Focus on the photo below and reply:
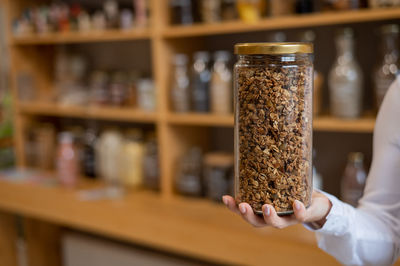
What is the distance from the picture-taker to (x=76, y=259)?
2.51 m

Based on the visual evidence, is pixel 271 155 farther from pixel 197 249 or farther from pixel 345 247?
pixel 197 249

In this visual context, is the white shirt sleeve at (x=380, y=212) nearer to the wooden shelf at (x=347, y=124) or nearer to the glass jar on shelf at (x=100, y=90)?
the wooden shelf at (x=347, y=124)

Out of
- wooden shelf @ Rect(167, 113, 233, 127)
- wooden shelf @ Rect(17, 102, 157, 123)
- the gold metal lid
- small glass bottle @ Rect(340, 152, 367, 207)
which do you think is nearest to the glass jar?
the gold metal lid

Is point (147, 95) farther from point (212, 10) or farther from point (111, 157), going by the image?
point (212, 10)

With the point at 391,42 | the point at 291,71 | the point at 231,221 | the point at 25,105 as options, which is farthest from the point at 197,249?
the point at 25,105

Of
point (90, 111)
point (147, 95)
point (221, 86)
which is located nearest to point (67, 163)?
point (90, 111)

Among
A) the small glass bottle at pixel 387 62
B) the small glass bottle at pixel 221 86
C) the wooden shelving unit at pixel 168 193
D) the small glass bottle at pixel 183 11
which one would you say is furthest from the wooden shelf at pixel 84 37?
the small glass bottle at pixel 387 62

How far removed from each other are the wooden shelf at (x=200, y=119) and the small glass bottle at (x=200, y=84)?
44mm

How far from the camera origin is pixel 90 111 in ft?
7.63

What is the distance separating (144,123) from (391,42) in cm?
131

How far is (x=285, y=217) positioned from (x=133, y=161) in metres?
1.50

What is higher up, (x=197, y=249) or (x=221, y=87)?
(x=221, y=87)

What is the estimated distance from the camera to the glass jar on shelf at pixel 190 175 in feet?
6.77

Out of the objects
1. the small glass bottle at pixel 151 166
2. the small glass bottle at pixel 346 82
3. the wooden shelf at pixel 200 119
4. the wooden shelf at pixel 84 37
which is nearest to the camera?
the small glass bottle at pixel 346 82
